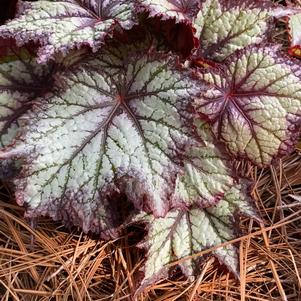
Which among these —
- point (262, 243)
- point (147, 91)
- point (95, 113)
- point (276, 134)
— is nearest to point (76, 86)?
point (95, 113)

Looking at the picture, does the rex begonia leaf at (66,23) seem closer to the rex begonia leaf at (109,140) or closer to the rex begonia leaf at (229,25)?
the rex begonia leaf at (109,140)

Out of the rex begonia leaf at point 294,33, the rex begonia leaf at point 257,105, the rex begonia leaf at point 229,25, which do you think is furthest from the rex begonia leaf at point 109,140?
the rex begonia leaf at point 294,33

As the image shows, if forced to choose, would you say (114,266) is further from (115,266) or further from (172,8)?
(172,8)

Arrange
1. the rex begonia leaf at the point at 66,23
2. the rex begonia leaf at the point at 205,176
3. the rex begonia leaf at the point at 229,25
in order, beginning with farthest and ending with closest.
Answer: the rex begonia leaf at the point at 229,25
the rex begonia leaf at the point at 205,176
the rex begonia leaf at the point at 66,23

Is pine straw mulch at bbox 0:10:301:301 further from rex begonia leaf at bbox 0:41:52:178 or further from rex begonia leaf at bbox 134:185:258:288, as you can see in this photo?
rex begonia leaf at bbox 0:41:52:178

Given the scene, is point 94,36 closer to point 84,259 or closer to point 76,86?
point 76,86

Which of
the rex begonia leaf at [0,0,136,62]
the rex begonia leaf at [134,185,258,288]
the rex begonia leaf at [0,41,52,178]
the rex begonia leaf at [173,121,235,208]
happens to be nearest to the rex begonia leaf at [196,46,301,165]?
the rex begonia leaf at [173,121,235,208]
